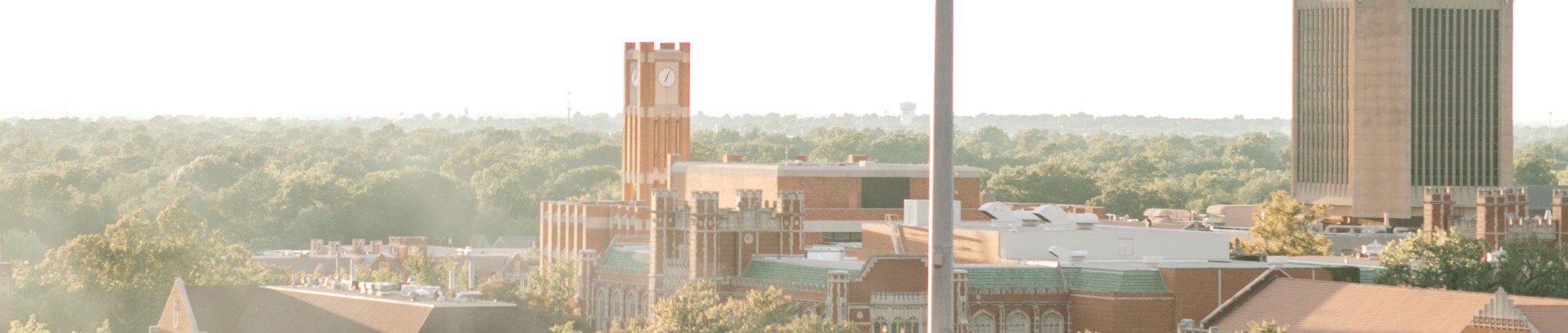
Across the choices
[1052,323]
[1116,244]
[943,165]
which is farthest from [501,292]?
[943,165]

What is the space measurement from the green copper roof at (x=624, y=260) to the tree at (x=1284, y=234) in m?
29.5

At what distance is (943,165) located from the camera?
30656 millimetres

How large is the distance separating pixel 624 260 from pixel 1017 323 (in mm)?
22036

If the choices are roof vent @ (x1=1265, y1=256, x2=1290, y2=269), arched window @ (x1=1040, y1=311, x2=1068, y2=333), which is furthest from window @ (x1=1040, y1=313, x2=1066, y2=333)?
Answer: roof vent @ (x1=1265, y1=256, x2=1290, y2=269)

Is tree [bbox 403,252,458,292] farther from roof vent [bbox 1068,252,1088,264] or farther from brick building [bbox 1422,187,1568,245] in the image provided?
roof vent [bbox 1068,252,1088,264]

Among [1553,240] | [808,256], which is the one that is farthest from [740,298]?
[1553,240]

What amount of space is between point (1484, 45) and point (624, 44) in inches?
2112

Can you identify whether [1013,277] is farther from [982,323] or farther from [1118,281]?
→ [1118,281]

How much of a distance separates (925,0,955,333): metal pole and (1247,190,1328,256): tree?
326ft

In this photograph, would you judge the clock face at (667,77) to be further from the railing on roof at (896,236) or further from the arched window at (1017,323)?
the arched window at (1017,323)

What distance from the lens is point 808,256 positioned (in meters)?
108

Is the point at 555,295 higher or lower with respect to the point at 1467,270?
lower

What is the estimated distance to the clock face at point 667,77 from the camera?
15050cm

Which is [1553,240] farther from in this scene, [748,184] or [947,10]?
[947,10]
